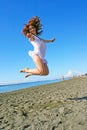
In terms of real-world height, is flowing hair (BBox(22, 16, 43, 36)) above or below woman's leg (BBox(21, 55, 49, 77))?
above

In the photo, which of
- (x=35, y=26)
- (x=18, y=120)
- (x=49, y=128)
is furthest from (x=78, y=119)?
(x=35, y=26)

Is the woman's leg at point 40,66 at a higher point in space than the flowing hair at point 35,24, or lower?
lower

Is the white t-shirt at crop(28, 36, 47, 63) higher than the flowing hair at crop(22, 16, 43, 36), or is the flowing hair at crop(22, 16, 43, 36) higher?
the flowing hair at crop(22, 16, 43, 36)

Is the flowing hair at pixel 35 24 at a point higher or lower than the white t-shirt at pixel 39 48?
higher

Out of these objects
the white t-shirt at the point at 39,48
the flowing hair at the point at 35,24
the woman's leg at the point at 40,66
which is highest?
the flowing hair at the point at 35,24

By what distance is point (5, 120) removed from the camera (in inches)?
403

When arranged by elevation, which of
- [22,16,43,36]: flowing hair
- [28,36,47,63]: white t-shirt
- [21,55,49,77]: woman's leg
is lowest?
[21,55,49,77]: woman's leg

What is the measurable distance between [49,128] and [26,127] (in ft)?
3.19

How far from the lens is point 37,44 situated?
962 cm

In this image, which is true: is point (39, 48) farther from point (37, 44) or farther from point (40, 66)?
point (40, 66)

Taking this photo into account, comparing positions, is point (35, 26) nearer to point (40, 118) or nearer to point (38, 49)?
point (38, 49)

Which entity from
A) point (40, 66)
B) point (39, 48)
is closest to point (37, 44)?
point (39, 48)

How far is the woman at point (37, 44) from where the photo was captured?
9547 millimetres

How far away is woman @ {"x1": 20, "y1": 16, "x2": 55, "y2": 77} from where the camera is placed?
376 inches
